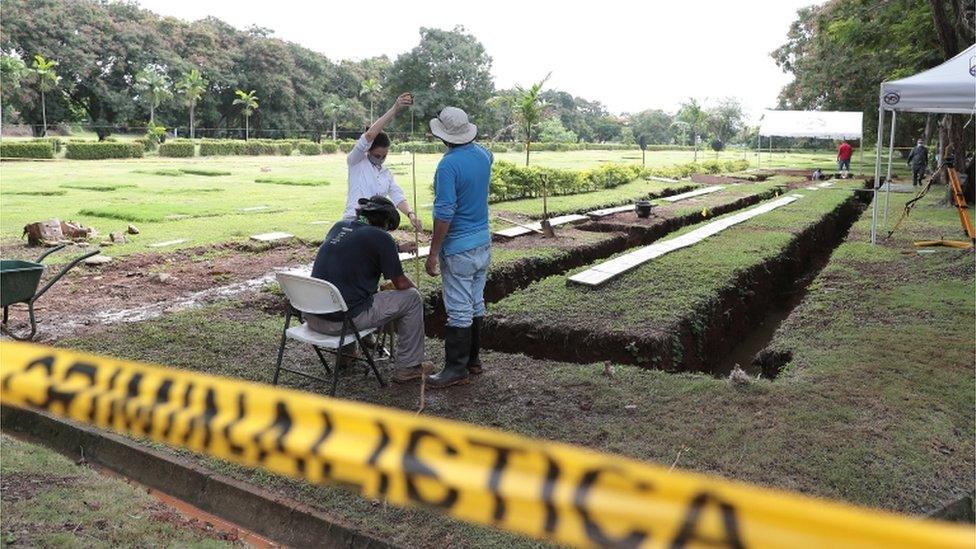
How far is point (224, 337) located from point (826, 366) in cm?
441

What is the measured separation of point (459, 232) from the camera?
4875 millimetres

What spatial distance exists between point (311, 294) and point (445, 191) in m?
1.00

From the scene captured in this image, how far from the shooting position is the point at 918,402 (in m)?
4.63

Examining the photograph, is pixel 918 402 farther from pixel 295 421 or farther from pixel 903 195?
pixel 903 195

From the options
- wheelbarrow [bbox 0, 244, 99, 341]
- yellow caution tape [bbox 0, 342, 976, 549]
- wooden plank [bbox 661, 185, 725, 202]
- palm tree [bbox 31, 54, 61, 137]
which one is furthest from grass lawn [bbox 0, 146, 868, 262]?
palm tree [bbox 31, 54, 61, 137]

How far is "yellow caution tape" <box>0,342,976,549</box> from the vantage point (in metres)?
1.09

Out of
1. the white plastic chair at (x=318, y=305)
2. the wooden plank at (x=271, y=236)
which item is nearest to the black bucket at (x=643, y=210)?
the wooden plank at (x=271, y=236)

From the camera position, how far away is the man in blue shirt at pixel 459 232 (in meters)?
4.74

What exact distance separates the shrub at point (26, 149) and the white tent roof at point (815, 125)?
28633 mm

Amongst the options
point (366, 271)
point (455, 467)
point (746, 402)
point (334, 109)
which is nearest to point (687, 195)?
point (746, 402)

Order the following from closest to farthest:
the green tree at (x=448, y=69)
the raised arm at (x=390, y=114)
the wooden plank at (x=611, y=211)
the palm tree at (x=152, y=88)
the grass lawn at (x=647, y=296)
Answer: the raised arm at (x=390, y=114) → the grass lawn at (x=647, y=296) → the wooden plank at (x=611, y=211) → the green tree at (x=448, y=69) → the palm tree at (x=152, y=88)

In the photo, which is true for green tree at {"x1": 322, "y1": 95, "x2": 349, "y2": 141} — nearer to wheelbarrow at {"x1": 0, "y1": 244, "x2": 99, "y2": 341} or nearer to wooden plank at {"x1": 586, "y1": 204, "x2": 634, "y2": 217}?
wooden plank at {"x1": 586, "y1": 204, "x2": 634, "y2": 217}

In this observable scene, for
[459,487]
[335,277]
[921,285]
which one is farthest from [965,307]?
[459,487]

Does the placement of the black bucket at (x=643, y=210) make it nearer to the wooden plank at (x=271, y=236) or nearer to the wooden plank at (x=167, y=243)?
the wooden plank at (x=271, y=236)
